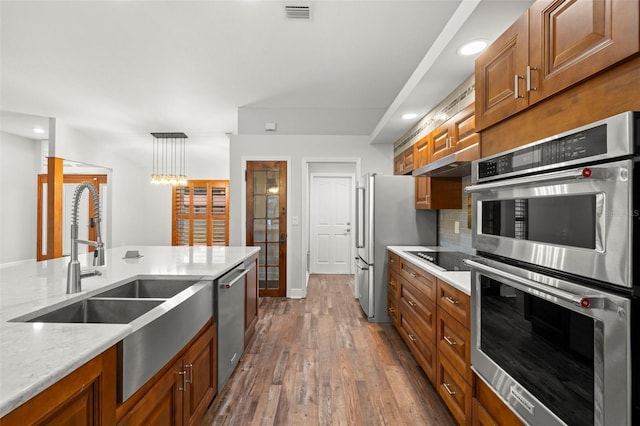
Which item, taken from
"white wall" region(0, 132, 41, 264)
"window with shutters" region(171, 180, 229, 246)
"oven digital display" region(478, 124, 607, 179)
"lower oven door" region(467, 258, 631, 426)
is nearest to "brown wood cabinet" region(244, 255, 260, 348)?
A: "lower oven door" region(467, 258, 631, 426)

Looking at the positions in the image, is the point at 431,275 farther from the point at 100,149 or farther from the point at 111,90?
the point at 100,149

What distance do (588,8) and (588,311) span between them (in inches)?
34.8

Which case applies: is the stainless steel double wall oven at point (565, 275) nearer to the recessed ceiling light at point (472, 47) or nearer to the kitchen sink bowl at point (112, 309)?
the recessed ceiling light at point (472, 47)

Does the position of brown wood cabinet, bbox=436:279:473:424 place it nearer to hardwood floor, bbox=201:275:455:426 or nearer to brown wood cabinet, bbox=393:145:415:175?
hardwood floor, bbox=201:275:455:426

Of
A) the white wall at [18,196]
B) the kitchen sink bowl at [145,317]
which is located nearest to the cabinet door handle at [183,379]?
the kitchen sink bowl at [145,317]

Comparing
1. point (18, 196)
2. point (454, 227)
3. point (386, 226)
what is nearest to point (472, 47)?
point (454, 227)

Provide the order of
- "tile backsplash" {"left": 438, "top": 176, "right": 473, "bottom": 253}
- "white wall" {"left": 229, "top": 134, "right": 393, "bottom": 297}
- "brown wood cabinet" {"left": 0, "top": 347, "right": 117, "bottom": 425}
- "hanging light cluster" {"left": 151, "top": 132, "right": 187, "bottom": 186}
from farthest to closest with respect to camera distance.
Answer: "hanging light cluster" {"left": 151, "top": 132, "right": 187, "bottom": 186} → "white wall" {"left": 229, "top": 134, "right": 393, "bottom": 297} → "tile backsplash" {"left": 438, "top": 176, "right": 473, "bottom": 253} → "brown wood cabinet" {"left": 0, "top": 347, "right": 117, "bottom": 425}

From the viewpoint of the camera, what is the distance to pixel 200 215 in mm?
7926

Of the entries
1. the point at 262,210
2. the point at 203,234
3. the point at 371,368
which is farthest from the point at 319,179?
the point at 371,368

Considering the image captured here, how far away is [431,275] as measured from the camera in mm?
2182

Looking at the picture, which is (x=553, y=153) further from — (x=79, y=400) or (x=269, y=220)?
(x=269, y=220)

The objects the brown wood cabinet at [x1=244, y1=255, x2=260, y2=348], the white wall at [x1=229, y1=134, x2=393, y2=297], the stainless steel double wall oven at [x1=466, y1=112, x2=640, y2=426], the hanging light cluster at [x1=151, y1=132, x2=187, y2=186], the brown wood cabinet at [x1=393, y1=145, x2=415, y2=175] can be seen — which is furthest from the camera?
the hanging light cluster at [x1=151, y1=132, x2=187, y2=186]

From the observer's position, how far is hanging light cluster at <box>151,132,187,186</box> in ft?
20.3

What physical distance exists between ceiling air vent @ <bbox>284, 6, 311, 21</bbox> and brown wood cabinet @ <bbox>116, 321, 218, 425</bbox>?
2305mm
